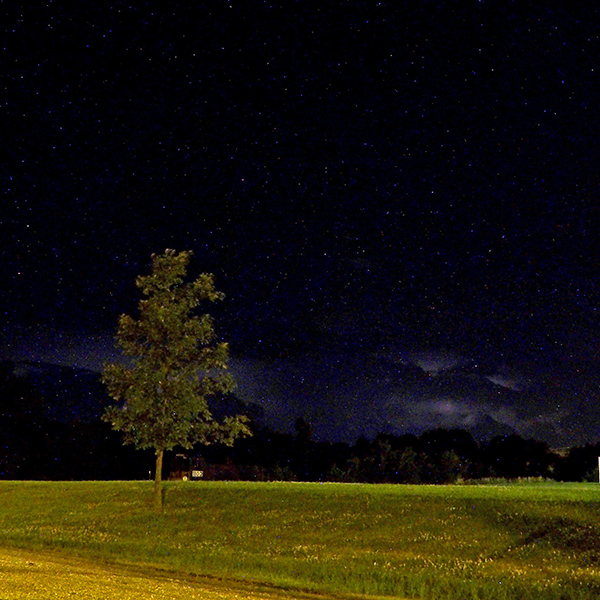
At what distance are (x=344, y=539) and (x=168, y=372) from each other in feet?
44.0

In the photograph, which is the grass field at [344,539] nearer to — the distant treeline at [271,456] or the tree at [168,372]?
the tree at [168,372]

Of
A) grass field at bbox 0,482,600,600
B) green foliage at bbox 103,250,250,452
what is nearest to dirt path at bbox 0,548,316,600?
grass field at bbox 0,482,600,600

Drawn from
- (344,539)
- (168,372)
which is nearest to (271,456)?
(168,372)

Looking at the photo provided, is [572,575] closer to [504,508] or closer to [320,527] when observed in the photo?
[504,508]

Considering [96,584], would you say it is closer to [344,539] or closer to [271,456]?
[344,539]

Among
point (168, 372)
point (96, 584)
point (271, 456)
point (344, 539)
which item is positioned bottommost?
point (271, 456)

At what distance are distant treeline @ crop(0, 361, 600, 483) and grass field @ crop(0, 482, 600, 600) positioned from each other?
4597 centimetres

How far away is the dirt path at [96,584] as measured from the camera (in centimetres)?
1465

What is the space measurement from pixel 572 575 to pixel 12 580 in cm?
1454

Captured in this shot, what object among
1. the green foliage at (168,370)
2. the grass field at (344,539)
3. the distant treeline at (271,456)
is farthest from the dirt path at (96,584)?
the distant treeline at (271,456)

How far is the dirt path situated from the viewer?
14.6 metres

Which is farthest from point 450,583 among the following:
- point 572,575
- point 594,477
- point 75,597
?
point 594,477

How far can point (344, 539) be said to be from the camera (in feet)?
88.6

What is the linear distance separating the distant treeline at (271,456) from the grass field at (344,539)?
151ft
